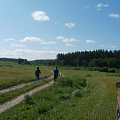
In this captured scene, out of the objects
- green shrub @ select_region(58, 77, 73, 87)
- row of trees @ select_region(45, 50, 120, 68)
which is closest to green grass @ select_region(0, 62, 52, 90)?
green shrub @ select_region(58, 77, 73, 87)

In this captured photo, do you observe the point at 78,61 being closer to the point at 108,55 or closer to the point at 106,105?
the point at 108,55

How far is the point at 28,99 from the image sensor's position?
8906 millimetres

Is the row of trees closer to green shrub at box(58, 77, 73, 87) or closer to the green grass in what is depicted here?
the green grass

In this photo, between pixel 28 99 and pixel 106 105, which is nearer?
pixel 106 105

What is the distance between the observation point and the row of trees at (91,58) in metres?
105

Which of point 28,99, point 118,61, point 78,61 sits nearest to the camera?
point 28,99

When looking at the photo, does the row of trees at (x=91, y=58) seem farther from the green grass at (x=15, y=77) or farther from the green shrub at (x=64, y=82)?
the green shrub at (x=64, y=82)

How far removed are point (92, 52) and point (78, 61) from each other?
16494 millimetres

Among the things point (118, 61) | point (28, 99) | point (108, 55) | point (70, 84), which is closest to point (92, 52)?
point (108, 55)

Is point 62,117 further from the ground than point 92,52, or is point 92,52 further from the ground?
point 92,52

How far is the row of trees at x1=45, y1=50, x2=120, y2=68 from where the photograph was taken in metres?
105

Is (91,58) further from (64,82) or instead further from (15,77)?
(64,82)

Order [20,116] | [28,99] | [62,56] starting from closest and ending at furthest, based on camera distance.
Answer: [20,116], [28,99], [62,56]

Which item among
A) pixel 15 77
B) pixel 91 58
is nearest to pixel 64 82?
pixel 15 77
